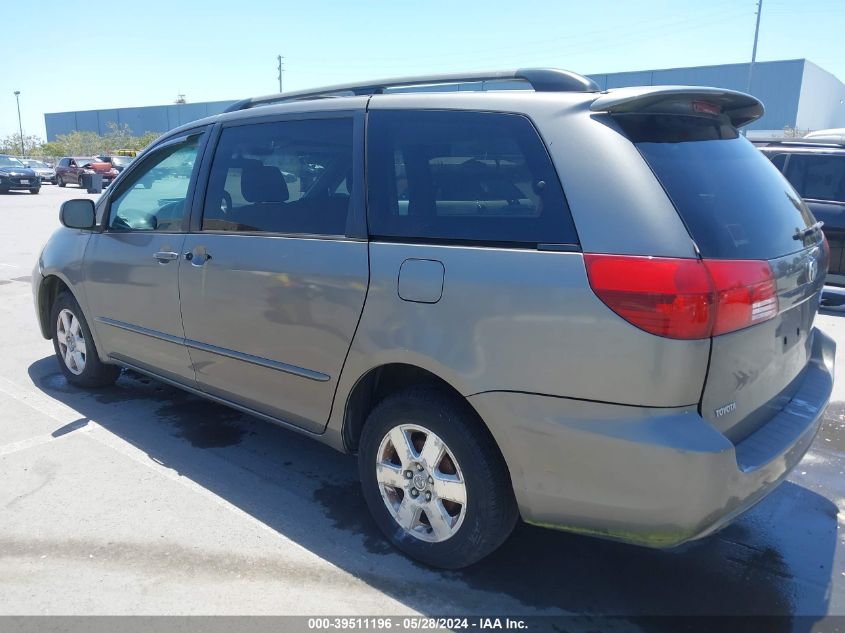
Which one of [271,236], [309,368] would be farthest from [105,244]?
[309,368]

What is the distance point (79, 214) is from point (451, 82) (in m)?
2.77

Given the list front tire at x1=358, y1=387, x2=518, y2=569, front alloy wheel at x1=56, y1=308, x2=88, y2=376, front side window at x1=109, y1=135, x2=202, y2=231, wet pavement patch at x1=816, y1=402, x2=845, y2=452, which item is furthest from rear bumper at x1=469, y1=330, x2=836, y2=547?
front alloy wheel at x1=56, y1=308, x2=88, y2=376

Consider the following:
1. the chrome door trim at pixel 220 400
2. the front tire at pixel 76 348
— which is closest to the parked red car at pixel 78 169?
the front tire at pixel 76 348

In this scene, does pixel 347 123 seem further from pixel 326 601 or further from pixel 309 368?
pixel 326 601

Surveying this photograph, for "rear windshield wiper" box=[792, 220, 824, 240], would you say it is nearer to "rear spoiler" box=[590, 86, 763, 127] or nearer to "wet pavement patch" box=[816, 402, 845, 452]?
"rear spoiler" box=[590, 86, 763, 127]

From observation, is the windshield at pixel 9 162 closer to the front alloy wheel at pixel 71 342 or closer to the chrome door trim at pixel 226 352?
the front alloy wheel at pixel 71 342

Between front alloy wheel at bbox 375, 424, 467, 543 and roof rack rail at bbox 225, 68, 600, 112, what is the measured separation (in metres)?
1.48

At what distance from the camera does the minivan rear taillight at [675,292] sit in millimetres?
2100

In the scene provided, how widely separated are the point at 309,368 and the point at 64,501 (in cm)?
149

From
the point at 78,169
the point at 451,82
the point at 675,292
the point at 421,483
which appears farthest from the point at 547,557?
the point at 78,169

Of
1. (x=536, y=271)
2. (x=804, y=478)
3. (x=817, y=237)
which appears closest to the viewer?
(x=536, y=271)

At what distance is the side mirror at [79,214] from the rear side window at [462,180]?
7.82ft

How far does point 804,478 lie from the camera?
12.2 feet

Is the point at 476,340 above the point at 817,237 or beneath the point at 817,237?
beneath
